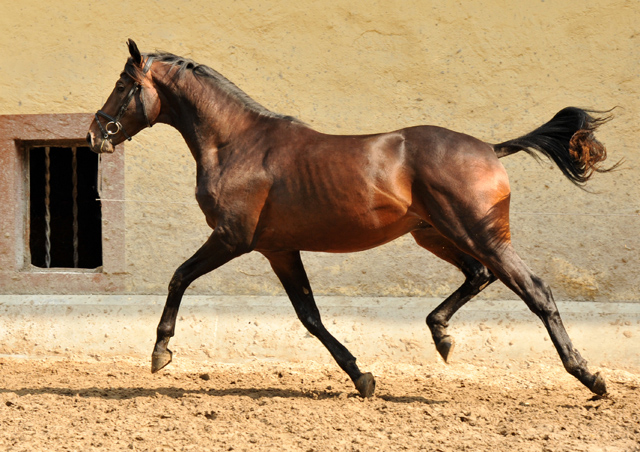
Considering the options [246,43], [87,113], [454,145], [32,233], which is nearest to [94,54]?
[87,113]

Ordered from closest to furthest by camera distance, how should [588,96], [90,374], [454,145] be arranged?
1. [454,145]
2. [90,374]
3. [588,96]

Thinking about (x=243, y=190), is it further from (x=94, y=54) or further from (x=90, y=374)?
(x=94, y=54)

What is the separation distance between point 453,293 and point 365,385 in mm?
799

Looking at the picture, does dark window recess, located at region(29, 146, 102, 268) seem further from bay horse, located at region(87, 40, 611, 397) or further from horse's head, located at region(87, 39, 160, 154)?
bay horse, located at region(87, 40, 611, 397)

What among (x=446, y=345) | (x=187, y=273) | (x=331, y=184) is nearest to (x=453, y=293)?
(x=446, y=345)

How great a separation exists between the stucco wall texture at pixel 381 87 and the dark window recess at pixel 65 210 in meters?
1.26

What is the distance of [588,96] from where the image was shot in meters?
5.29

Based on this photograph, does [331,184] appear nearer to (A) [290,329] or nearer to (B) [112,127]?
(B) [112,127]

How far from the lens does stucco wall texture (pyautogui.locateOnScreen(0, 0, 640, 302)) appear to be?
17.3 ft

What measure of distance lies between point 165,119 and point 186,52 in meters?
1.51

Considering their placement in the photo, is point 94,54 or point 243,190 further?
point 94,54

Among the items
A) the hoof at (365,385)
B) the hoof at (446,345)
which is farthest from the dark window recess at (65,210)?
the hoof at (446,345)

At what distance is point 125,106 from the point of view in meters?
4.17

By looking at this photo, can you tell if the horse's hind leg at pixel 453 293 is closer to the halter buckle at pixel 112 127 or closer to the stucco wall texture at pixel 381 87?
the stucco wall texture at pixel 381 87
